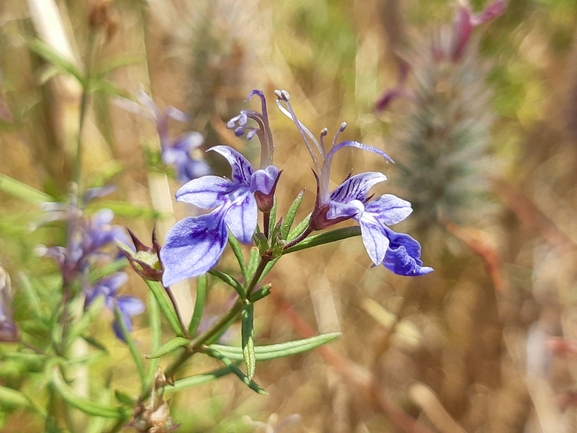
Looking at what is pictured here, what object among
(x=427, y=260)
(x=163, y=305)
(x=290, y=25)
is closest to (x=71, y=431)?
(x=163, y=305)

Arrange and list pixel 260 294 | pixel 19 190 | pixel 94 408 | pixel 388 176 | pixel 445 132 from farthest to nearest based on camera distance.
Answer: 1. pixel 388 176
2. pixel 445 132
3. pixel 19 190
4. pixel 94 408
5. pixel 260 294

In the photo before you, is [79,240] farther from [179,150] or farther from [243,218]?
[243,218]

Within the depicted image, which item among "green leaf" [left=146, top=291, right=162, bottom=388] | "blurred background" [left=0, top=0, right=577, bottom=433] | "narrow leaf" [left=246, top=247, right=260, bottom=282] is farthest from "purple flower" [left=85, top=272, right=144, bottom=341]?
"narrow leaf" [left=246, top=247, right=260, bottom=282]

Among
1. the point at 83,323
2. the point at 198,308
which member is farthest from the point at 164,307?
the point at 83,323

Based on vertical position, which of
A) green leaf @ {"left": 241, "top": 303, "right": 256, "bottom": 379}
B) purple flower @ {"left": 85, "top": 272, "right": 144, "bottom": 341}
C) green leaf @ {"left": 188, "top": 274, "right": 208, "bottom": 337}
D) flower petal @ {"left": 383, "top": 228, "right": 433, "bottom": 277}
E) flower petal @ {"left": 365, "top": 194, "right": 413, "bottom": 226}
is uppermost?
flower petal @ {"left": 365, "top": 194, "right": 413, "bottom": 226}

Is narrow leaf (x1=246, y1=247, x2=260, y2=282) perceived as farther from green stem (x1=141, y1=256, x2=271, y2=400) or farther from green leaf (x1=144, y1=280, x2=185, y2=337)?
green leaf (x1=144, y1=280, x2=185, y2=337)

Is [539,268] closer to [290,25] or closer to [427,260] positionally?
[427,260]
